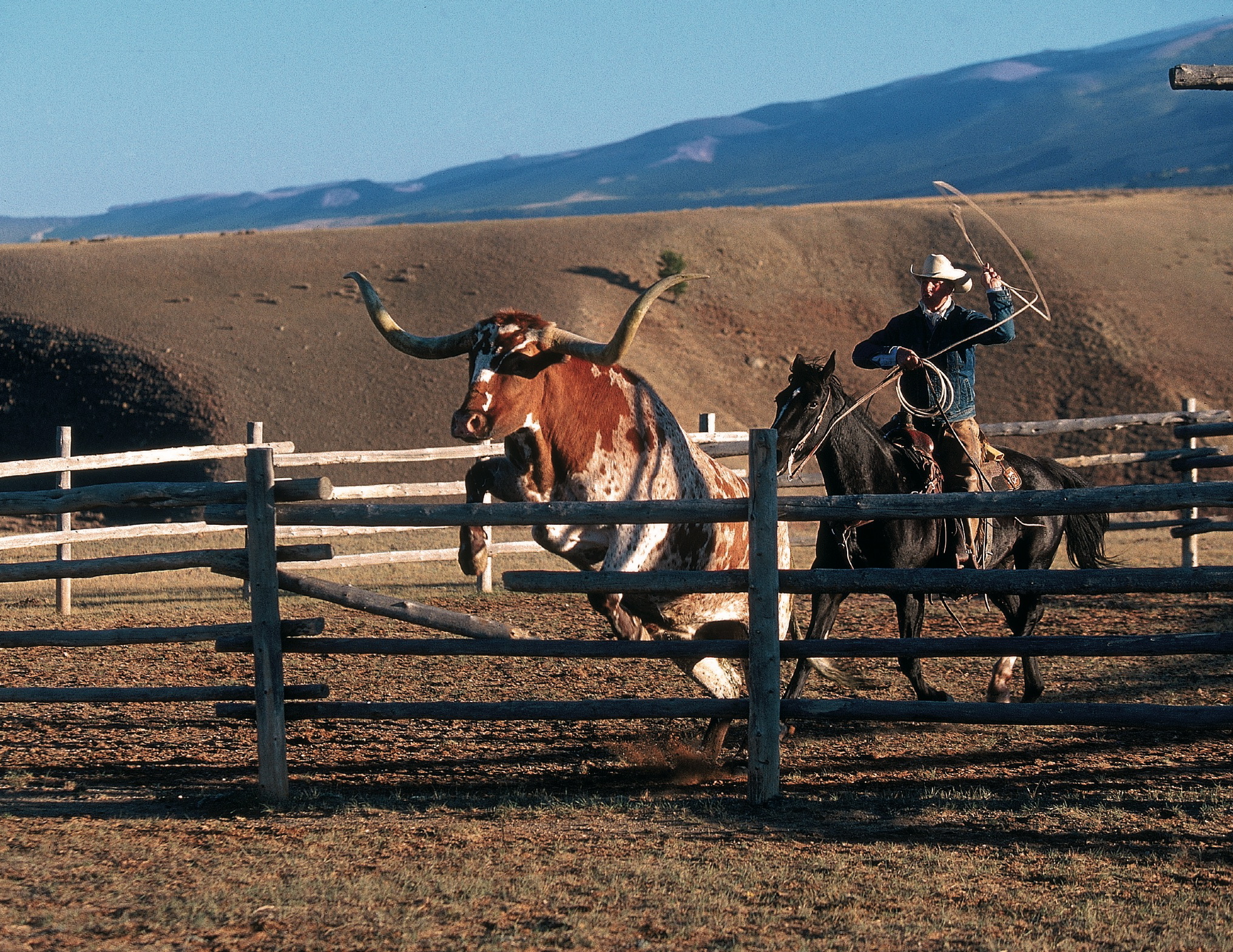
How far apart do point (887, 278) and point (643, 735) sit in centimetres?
3443

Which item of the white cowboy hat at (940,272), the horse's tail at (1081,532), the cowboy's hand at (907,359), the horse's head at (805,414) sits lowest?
the horse's tail at (1081,532)

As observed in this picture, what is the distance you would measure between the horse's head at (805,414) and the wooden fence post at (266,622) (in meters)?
2.81

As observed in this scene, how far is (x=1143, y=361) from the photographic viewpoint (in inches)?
1342

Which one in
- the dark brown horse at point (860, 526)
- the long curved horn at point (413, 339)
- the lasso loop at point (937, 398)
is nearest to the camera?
the long curved horn at point (413, 339)

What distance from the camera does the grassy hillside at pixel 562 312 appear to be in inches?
1124

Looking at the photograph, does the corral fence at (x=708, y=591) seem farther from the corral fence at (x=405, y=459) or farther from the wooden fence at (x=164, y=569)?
the corral fence at (x=405, y=459)

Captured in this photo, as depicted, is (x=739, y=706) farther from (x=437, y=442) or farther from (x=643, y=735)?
(x=437, y=442)

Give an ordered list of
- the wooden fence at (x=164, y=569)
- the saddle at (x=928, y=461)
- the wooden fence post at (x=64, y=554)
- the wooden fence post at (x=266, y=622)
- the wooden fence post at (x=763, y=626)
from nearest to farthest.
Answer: the wooden fence post at (x=763, y=626) < the wooden fence post at (x=266, y=622) < the wooden fence at (x=164, y=569) < the saddle at (x=928, y=461) < the wooden fence post at (x=64, y=554)

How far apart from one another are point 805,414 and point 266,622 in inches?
124

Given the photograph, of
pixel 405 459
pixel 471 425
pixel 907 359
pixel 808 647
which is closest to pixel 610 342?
pixel 471 425

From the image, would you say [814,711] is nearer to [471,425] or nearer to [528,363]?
[471,425]

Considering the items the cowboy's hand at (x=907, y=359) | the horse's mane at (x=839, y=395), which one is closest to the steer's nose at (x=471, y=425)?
the horse's mane at (x=839, y=395)

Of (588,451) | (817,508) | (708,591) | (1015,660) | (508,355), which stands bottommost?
(1015,660)

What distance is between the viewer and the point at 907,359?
24.5ft
